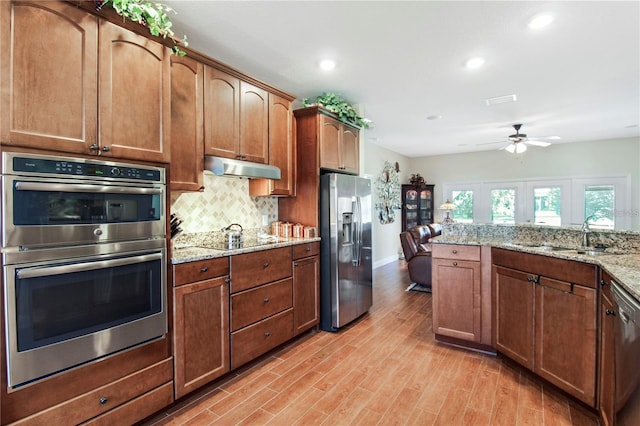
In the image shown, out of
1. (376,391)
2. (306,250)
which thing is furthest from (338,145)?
(376,391)

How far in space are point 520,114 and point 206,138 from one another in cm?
433

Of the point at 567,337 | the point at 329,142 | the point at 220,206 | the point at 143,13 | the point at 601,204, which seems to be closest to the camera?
the point at 143,13

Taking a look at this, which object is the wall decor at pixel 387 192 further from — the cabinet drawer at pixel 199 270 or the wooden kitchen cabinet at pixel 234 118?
the cabinet drawer at pixel 199 270

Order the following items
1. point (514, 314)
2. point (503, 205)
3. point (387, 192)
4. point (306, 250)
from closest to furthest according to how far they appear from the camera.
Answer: point (514, 314) < point (306, 250) < point (387, 192) < point (503, 205)

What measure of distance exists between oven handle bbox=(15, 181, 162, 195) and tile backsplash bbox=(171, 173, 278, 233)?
747 millimetres

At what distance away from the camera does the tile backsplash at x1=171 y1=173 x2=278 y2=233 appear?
2.73m

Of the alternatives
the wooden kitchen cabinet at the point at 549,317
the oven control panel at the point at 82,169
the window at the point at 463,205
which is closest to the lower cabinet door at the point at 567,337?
the wooden kitchen cabinet at the point at 549,317

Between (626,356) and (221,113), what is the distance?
2866mm

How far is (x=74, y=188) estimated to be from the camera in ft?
5.23

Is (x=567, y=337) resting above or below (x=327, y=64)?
below

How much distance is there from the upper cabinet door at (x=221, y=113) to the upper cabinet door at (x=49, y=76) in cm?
85

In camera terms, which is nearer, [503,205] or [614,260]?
[614,260]

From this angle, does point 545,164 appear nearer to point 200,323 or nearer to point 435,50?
point 435,50

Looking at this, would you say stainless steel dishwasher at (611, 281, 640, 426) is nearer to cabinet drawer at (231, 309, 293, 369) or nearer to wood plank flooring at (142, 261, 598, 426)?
wood plank flooring at (142, 261, 598, 426)
